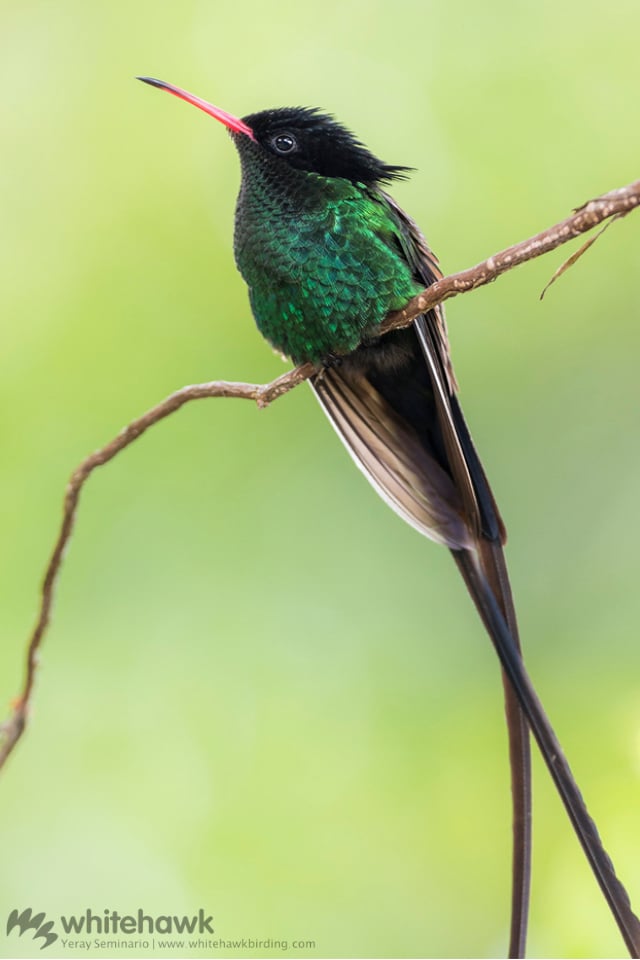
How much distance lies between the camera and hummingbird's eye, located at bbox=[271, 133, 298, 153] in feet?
10.2

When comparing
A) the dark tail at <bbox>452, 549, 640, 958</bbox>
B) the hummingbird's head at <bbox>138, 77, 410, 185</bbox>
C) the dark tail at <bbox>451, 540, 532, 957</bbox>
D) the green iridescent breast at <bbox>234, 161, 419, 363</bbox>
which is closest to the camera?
the dark tail at <bbox>452, 549, 640, 958</bbox>

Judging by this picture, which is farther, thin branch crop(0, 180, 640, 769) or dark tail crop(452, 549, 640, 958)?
thin branch crop(0, 180, 640, 769)

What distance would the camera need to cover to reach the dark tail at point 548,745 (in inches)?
77.9

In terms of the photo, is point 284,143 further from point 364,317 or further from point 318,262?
point 364,317

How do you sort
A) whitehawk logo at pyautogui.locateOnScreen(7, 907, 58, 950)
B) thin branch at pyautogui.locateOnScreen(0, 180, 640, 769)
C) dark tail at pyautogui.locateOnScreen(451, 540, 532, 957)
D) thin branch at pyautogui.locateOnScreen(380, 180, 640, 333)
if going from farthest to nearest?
whitehawk logo at pyautogui.locateOnScreen(7, 907, 58, 950), thin branch at pyautogui.locateOnScreen(0, 180, 640, 769), dark tail at pyautogui.locateOnScreen(451, 540, 532, 957), thin branch at pyautogui.locateOnScreen(380, 180, 640, 333)

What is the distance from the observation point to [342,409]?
313 cm

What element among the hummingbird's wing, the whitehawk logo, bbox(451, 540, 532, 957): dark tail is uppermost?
the hummingbird's wing

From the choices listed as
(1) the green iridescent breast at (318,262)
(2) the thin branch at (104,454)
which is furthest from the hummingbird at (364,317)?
(2) the thin branch at (104,454)

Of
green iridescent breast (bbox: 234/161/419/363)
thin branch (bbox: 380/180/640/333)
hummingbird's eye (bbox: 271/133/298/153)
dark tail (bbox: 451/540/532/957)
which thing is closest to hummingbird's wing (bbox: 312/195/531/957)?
dark tail (bbox: 451/540/532/957)

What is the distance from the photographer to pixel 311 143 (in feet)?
10.2

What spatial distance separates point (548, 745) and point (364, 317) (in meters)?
1.26

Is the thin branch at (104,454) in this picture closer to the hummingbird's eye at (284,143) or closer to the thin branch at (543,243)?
the thin branch at (543,243)

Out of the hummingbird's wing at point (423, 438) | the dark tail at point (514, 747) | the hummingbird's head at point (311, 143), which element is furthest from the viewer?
the hummingbird's head at point (311, 143)

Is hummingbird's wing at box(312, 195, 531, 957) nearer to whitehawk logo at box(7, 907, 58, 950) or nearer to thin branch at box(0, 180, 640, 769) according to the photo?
thin branch at box(0, 180, 640, 769)
